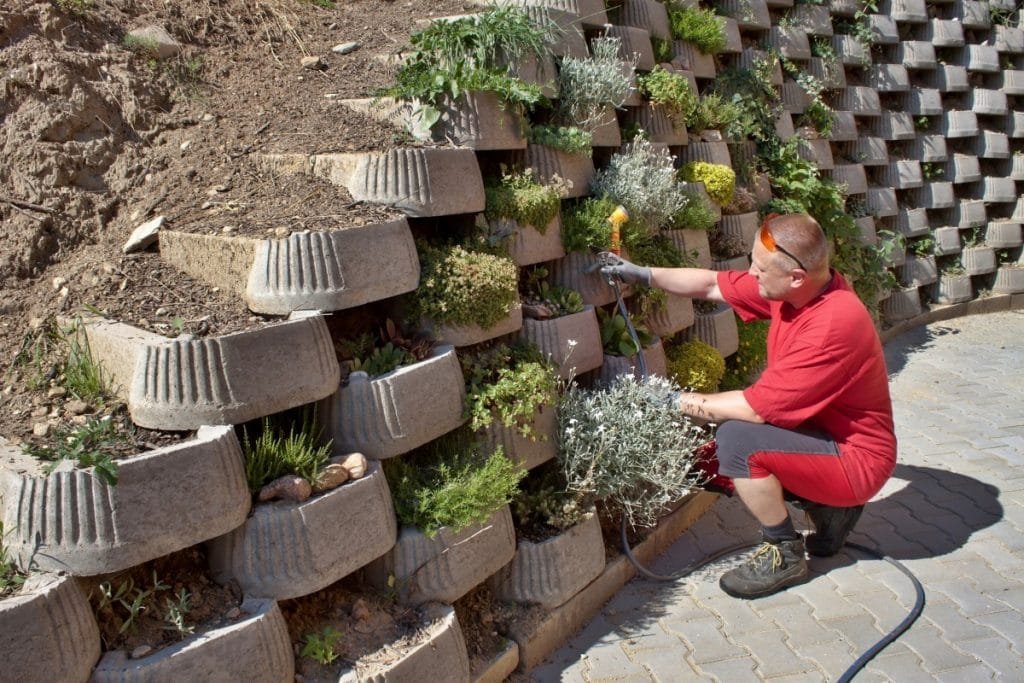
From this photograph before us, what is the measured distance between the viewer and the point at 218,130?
401cm

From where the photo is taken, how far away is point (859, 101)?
749cm

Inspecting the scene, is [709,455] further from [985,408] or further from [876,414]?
[985,408]

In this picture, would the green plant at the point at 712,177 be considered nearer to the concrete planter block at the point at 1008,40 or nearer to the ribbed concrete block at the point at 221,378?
the ribbed concrete block at the point at 221,378

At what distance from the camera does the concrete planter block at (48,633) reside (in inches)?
85.8

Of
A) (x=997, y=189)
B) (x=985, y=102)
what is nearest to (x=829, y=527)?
(x=997, y=189)

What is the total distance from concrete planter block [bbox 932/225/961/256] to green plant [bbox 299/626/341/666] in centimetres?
725

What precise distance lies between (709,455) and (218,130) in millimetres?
2835

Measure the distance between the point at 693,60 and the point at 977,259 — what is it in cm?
426

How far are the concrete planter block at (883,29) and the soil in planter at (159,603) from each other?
719cm

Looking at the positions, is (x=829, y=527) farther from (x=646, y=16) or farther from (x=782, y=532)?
(x=646, y=16)

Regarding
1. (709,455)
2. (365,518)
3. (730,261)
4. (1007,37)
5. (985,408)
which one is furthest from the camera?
(1007,37)

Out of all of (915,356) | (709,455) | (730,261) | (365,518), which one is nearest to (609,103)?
(730,261)

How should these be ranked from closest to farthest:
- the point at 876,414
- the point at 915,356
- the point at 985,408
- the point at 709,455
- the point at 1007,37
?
the point at 876,414 < the point at 709,455 < the point at 985,408 < the point at 915,356 < the point at 1007,37

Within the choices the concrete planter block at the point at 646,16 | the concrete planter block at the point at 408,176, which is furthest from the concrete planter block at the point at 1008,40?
the concrete planter block at the point at 408,176
